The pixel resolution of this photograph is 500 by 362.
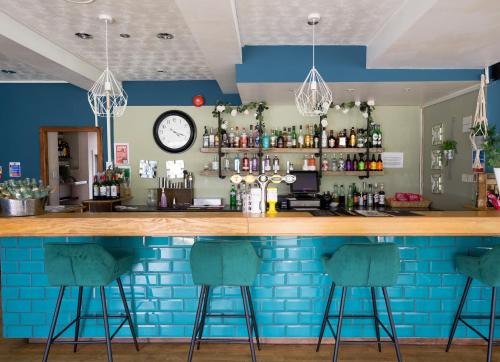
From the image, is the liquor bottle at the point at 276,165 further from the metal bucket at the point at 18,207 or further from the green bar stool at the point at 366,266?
the metal bucket at the point at 18,207

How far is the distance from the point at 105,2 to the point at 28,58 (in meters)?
1.42

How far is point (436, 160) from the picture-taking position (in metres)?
5.00

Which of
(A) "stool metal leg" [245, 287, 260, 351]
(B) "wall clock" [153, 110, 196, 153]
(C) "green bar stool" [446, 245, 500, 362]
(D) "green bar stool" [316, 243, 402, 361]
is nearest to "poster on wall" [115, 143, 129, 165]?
(B) "wall clock" [153, 110, 196, 153]

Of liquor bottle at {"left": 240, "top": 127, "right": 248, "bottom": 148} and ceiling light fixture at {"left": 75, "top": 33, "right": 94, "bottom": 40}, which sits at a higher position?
ceiling light fixture at {"left": 75, "top": 33, "right": 94, "bottom": 40}

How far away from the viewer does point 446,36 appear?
2973 millimetres

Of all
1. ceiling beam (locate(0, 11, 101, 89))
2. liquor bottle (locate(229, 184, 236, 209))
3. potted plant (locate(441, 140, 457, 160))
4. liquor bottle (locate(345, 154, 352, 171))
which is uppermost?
ceiling beam (locate(0, 11, 101, 89))

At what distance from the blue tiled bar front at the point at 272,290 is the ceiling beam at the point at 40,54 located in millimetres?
1745

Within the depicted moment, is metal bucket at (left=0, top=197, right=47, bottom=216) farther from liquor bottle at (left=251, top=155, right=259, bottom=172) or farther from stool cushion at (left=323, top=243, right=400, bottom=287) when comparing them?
liquor bottle at (left=251, top=155, right=259, bottom=172)

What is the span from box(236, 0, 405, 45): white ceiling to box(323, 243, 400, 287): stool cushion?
186 cm

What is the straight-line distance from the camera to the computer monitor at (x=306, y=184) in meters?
5.32

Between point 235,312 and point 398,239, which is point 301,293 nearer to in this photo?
point 235,312

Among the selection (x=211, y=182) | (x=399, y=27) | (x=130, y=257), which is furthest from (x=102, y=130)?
(x=399, y=27)

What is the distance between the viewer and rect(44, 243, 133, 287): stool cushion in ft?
8.14

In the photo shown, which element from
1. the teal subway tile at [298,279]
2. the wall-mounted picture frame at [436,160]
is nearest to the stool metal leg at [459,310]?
the teal subway tile at [298,279]
